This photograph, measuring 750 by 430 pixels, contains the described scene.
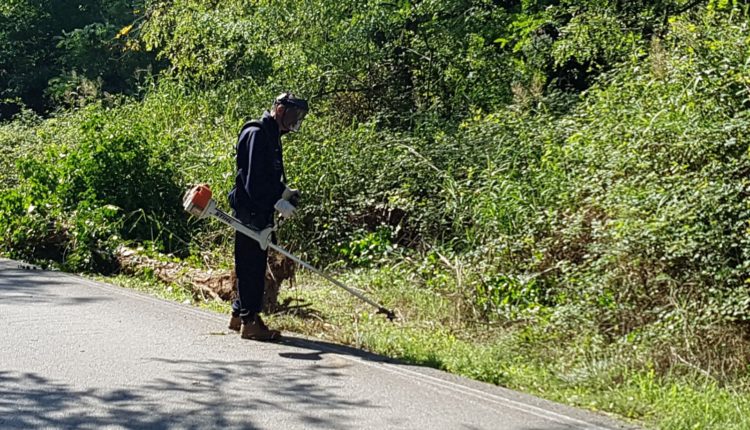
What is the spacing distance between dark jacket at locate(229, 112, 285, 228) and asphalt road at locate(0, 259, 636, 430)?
111 cm

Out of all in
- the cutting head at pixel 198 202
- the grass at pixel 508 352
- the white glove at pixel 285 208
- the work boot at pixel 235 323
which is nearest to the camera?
the grass at pixel 508 352

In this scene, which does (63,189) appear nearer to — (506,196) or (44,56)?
(506,196)

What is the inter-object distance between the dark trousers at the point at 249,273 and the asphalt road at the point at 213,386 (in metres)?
0.30

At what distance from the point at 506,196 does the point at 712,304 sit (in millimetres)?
3669

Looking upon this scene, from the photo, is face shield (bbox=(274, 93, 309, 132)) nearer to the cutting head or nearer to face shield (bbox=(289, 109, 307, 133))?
face shield (bbox=(289, 109, 307, 133))

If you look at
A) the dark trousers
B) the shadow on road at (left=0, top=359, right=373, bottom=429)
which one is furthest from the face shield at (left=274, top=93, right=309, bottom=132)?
the shadow on road at (left=0, top=359, right=373, bottom=429)

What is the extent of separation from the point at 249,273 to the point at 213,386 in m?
1.89

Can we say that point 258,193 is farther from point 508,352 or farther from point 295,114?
point 508,352

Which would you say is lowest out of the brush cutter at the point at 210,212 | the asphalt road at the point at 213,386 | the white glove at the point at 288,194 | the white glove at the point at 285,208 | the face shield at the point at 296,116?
the asphalt road at the point at 213,386

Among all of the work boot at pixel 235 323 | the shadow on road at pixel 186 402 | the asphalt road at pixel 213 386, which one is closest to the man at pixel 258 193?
the work boot at pixel 235 323

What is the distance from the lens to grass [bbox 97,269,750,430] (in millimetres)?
6758

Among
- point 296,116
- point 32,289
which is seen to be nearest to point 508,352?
point 296,116

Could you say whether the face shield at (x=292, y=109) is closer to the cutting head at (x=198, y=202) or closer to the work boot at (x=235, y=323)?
the cutting head at (x=198, y=202)

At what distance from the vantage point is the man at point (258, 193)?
8.86 metres
